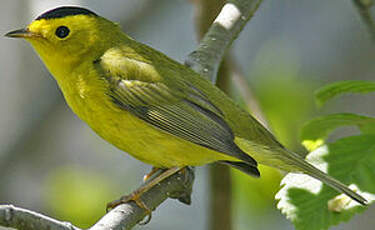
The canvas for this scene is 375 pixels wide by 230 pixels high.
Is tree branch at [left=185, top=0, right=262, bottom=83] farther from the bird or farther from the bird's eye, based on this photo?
the bird's eye

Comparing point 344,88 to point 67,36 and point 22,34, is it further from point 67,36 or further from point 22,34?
point 22,34

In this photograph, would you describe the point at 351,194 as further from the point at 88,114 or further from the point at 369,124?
the point at 88,114

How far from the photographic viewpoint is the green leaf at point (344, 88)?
331 centimetres

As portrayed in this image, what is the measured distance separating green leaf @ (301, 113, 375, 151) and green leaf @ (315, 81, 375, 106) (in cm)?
13

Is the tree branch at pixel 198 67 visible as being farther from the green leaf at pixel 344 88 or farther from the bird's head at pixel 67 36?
the green leaf at pixel 344 88

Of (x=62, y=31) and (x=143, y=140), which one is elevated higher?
(x=62, y=31)

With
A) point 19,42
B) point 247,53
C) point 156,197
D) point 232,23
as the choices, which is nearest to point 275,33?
point 247,53

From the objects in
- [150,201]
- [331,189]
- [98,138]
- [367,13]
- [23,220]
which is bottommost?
[23,220]

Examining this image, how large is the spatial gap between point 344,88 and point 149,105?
4.54 feet

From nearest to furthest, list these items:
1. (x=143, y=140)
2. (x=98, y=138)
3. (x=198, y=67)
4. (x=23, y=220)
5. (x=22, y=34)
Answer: (x=23, y=220)
(x=143, y=140)
(x=22, y=34)
(x=198, y=67)
(x=98, y=138)

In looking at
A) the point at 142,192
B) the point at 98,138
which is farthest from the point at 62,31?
the point at 98,138

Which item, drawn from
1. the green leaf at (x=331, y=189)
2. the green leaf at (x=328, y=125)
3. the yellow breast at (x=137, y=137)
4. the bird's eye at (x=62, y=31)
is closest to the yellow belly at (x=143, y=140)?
the yellow breast at (x=137, y=137)

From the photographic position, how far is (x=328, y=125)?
3584 millimetres

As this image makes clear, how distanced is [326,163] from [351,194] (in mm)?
232
